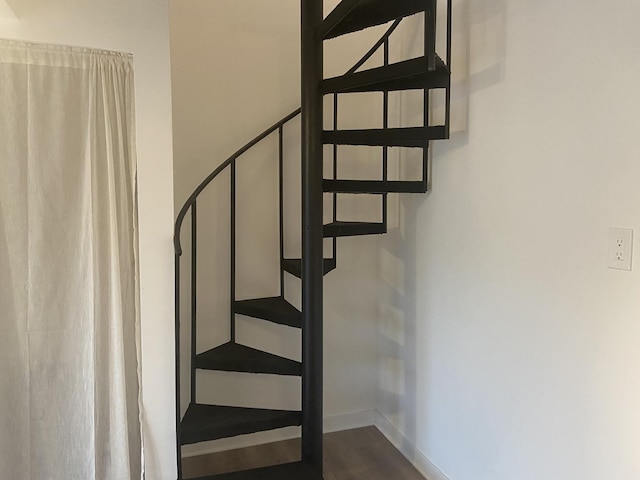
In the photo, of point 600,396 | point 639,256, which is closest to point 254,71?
point 639,256

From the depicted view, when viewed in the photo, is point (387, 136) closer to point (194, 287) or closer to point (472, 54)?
point (472, 54)

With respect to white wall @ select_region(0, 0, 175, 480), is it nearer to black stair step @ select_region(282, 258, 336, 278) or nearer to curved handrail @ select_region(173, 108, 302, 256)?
curved handrail @ select_region(173, 108, 302, 256)

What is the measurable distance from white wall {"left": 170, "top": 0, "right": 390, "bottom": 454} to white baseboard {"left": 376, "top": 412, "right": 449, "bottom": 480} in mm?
627

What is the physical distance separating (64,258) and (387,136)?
162 centimetres

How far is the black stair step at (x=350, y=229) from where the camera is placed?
250 cm

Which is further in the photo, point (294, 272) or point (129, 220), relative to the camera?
point (294, 272)

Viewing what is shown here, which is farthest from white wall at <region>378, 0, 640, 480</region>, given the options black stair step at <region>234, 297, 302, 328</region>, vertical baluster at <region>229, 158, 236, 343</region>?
vertical baluster at <region>229, 158, 236, 343</region>

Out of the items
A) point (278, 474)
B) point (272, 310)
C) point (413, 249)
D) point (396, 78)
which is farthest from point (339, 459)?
point (396, 78)

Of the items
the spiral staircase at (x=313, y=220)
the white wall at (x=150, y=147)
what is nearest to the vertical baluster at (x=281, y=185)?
the spiral staircase at (x=313, y=220)

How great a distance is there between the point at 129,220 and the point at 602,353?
6.62 ft

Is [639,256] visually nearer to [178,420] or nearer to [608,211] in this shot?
[608,211]

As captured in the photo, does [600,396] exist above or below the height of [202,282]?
below

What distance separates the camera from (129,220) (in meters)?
2.17

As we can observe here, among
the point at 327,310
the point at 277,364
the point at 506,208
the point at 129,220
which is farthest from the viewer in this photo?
the point at 327,310
